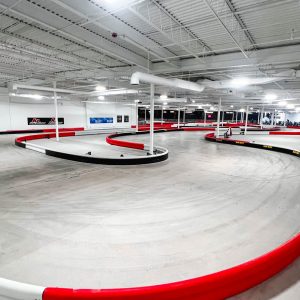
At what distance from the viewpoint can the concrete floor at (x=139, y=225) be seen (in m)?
2.21

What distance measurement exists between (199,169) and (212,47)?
146 inches


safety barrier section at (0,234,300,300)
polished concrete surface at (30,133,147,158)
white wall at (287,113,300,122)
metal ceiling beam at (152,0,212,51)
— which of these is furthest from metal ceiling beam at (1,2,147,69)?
white wall at (287,113,300,122)

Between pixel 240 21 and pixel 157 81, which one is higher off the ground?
pixel 240 21

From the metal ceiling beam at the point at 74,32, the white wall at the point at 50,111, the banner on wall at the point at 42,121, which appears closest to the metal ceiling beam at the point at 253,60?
the metal ceiling beam at the point at 74,32

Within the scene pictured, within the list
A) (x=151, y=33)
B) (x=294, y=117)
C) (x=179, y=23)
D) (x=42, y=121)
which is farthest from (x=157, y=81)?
(x=294, y=117)

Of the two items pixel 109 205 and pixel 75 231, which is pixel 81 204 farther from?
pixel 75 231

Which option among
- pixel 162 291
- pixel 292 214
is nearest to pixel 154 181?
pixel 292 214

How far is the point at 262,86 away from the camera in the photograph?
40.9 feet

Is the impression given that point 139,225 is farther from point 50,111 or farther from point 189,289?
point 50,111

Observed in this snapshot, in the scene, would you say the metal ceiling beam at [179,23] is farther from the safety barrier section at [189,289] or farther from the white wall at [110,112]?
the white wall at [110,112]

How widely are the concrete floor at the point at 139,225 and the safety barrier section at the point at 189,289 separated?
14cm

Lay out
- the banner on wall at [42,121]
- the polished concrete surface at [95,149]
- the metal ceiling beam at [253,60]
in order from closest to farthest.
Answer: the metal ceiling beam at [253,60] → the polished concrete surface at [95,149] → the banner on wall at [42,121]

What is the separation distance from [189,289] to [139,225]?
1550 millimetres

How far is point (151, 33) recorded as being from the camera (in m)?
5.32
